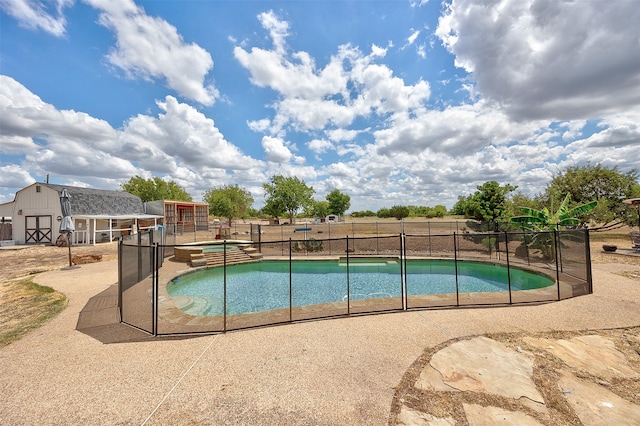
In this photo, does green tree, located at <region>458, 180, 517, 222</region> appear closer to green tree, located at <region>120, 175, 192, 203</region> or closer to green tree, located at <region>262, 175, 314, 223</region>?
green tree, located at <region>262, 175, 314, 223</region>

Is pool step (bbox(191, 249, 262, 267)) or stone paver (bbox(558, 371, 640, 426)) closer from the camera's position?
stone paver (bbox(558, 371, 640, 426))

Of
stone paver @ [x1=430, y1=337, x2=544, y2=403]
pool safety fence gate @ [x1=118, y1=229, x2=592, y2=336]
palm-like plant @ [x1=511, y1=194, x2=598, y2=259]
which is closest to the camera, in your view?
stone paver @ [x1=430, y1=337, x2=544, y2=403]

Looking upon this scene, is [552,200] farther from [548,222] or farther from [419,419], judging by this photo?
[419,419]

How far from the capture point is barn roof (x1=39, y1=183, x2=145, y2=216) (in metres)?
23.6

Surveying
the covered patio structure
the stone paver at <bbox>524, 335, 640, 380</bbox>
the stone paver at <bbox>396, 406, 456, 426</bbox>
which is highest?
the covered patio structure

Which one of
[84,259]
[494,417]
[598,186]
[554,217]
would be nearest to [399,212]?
[598,186]

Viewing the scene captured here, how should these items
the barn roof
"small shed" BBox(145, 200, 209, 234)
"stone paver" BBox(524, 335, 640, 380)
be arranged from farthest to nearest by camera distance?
"small shed" BBox(145, 200, 209, 234) → the barn roof → "stone paver" BBox(524, 335, 640, 380)

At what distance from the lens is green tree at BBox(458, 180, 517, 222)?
1797 centimetres

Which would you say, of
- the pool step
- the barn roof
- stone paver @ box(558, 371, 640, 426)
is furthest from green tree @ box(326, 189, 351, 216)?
stone paver @ box(558, 371, 640, 426)

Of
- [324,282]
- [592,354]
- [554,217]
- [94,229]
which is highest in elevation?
[554,217]

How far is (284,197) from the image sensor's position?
47.1 m

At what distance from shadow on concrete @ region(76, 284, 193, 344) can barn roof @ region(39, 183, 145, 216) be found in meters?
21.1

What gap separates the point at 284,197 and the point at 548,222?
125 feet

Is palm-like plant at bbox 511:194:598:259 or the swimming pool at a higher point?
palm-like plant at bbox 511:194:598:259
